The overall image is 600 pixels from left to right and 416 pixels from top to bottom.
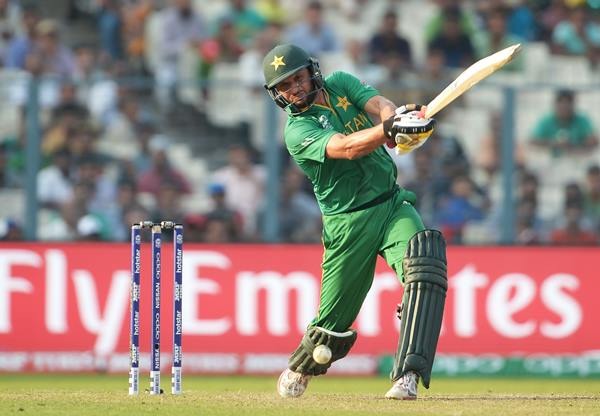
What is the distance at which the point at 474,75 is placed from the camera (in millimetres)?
7625

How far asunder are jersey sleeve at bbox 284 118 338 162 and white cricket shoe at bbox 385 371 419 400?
1.31 meters

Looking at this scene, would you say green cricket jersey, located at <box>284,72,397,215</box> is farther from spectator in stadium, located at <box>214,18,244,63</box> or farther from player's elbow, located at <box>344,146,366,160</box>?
spectator in stadium, located at <box>214,18,244,63</box>

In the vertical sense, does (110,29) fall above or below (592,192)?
above

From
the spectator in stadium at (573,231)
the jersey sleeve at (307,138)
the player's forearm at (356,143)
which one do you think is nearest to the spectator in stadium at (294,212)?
the spectator in stadium at (573,231)

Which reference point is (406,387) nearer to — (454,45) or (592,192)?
(592,192)

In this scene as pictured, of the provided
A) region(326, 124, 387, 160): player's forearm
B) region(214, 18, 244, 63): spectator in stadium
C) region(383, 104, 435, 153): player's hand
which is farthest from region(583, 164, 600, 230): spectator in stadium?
region(383, 104, 435, 153): player's hand

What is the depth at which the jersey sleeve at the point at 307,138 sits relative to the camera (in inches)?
310

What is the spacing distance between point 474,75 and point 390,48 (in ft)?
26.9

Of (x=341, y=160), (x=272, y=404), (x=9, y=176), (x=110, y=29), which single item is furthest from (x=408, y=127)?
(x=110, y=29)

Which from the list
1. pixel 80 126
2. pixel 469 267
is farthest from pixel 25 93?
pixel 469 267

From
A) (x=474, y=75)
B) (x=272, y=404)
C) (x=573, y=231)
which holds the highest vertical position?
(x=474, y=75)

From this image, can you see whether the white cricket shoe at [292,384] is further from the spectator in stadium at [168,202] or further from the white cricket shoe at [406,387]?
the spectator in stadium at [168,202]

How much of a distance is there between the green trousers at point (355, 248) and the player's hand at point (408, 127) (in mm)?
833

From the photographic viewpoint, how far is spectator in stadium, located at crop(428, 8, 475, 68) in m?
15.9
